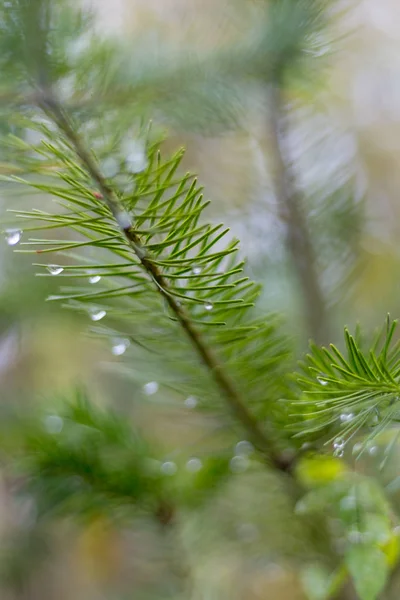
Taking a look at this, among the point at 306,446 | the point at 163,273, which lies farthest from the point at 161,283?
the point at 306,446

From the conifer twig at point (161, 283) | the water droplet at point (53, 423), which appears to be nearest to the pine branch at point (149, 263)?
the conifer twig at point (161, 283)

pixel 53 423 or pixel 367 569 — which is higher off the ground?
pixel 53 423

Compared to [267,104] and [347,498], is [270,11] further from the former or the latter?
[347,498]

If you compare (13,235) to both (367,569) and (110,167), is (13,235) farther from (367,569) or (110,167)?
(367,569)

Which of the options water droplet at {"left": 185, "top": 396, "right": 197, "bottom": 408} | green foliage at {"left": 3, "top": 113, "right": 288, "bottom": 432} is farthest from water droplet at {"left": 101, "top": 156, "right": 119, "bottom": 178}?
water droplet at {"left": 185, "top": 396, "right": 197, "bottom": 408}

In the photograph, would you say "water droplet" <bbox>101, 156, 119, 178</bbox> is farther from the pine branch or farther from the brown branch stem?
the brown branch stem

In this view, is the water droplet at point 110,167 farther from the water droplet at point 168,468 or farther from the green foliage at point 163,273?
the water droplet at point 168,468
